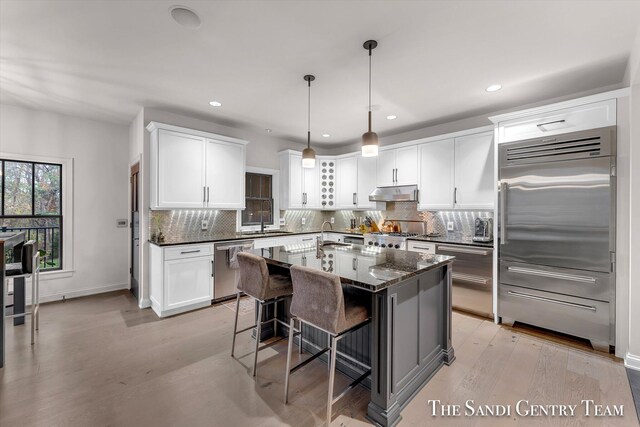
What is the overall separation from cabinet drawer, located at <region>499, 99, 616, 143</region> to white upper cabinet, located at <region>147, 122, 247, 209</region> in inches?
147

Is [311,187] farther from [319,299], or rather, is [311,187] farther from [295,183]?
[319,299]

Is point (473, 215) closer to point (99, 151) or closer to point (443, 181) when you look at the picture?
point (443, 181)

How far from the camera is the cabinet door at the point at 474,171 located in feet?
12.2

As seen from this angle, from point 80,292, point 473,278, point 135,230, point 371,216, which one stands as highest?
point 371,216

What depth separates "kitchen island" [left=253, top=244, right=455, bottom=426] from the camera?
1846mm

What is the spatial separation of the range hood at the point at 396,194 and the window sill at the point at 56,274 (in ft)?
16.2

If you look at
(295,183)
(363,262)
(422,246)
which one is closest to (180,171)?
(295,183)

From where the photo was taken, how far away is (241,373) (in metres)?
2.39

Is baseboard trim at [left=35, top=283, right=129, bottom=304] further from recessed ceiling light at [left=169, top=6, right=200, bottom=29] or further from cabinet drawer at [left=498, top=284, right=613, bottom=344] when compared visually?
cabinet drawer at [left=498, top=284, right=613, bottom=344]

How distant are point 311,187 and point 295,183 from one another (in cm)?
39

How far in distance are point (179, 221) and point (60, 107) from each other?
2.20m

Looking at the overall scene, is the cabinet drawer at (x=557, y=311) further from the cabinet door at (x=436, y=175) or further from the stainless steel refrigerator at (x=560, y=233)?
the cabinet door at (x=436, y=175)

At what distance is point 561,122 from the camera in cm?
293

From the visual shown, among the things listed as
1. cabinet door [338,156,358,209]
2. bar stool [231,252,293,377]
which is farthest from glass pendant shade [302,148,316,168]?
cabinet door [338,156,358,209]
